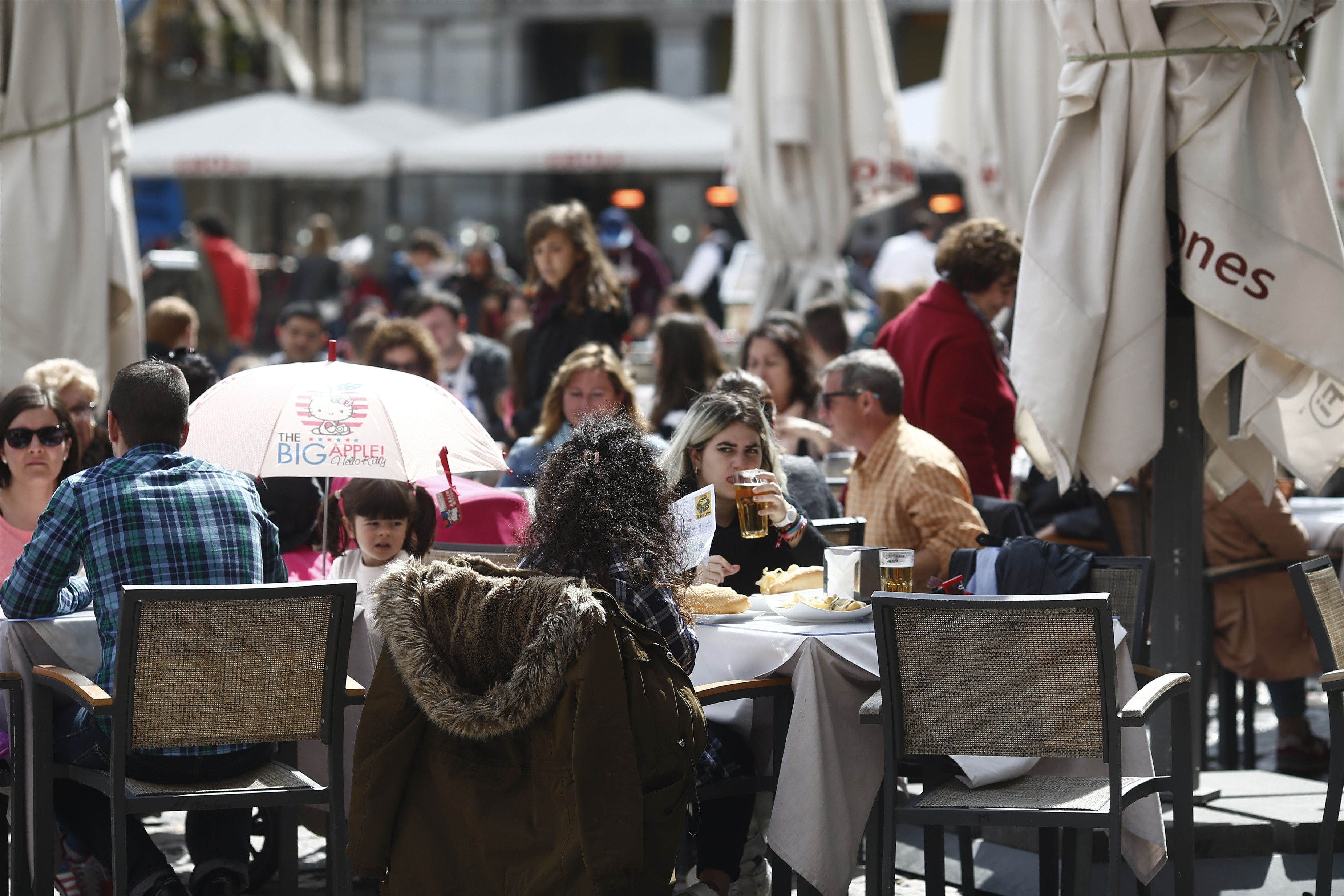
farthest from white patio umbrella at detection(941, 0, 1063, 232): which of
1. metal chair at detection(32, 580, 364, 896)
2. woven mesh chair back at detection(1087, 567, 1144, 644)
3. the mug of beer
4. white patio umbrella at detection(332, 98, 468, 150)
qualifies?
white patio umbrella at detection(332, 98, 468, 150)

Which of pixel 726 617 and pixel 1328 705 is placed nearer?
pixel 1328 705

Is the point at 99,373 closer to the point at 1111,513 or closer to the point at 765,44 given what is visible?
the point at 1111,513

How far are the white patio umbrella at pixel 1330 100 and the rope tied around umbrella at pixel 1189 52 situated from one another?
785cm

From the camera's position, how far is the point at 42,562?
4.29 metres

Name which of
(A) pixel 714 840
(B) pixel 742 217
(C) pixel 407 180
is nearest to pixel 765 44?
(B) pixel 742 217

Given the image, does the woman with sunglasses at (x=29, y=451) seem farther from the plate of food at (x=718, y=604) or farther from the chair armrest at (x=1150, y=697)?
the chair armrest at (x=1150, y=697)

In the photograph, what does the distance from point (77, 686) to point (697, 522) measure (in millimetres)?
1600

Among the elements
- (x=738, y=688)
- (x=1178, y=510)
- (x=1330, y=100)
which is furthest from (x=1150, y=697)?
(x=1330, y=100)

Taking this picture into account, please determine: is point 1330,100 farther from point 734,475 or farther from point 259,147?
point 259,147

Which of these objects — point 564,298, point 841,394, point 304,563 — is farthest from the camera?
point 564,298

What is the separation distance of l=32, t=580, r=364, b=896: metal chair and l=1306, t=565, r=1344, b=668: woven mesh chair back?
2493 millimetres

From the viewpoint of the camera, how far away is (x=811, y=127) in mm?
9453

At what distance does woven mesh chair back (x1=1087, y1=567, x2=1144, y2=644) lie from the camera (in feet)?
15.1

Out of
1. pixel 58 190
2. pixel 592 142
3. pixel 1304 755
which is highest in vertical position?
pixel 592 142
